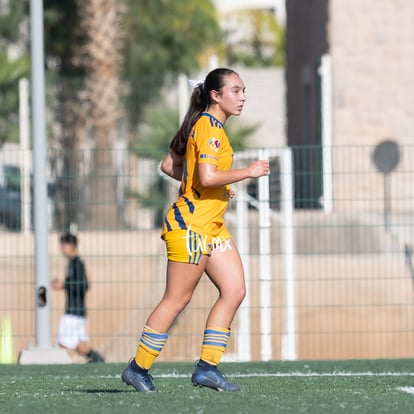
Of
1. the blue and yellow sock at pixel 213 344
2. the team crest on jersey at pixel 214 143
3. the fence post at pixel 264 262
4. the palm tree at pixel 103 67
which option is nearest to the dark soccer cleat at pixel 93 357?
the fence post at pixel 264 262

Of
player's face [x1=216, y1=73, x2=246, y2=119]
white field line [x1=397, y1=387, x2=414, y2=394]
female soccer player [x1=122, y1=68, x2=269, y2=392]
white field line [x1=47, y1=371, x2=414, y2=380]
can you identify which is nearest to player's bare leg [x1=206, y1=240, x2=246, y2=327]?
female soccer player [x1=122, y1=68, x2=269, y2=392]

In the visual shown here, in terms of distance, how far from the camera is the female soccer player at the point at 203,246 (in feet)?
25.3

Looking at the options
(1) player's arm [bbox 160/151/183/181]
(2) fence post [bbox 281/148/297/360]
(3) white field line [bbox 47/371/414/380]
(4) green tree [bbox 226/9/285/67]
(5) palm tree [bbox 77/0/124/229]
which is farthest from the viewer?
(4) green tree [bbox 226/9/285/67]

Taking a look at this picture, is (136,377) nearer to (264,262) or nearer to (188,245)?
(188,245)

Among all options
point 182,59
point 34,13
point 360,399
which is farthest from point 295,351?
point 182,59

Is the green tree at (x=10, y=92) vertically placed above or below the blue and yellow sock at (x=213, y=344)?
above

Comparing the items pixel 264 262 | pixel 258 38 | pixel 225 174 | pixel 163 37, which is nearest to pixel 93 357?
pixel 264 262

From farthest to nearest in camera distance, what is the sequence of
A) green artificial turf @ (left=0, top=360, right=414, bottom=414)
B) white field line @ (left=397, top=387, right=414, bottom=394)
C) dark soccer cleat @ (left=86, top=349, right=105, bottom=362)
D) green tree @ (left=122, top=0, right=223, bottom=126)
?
green tree @ (left=122, top=0, right=223, bottom=126)
dark soccer cleat @ (left=86, top=349, right=105, bottom=362)
white field line @ (left=397, top=387, right=414, bottom=394)
green artificial turf @ (left=0, top=360, right=414, bottom=414)

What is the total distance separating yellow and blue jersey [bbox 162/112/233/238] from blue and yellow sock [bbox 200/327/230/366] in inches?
20.4

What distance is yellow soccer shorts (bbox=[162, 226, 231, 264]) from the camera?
7.69 m

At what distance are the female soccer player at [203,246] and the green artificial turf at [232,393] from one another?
0.23 meters

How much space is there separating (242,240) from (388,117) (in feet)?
30.7

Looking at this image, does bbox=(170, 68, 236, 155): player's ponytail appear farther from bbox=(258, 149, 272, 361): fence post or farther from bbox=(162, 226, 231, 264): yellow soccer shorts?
bbox=(258, 149, 272, 361): fence post

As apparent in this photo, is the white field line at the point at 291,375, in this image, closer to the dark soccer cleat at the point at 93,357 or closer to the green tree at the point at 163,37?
the dark soccer cleat at the point at 93,357
